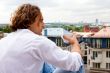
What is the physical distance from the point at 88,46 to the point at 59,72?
9916 mm

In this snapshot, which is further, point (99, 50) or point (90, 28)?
point (90, 28)

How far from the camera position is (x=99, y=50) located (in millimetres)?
10602

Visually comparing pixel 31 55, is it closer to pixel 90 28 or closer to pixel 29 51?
pixel 29 51

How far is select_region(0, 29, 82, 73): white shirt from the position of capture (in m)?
0.95

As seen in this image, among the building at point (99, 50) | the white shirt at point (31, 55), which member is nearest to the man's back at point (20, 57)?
the white shirt at point (31, 55)

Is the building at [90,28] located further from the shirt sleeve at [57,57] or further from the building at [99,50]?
the shirt sleeve at [57,57]

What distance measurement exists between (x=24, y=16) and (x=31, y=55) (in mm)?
102

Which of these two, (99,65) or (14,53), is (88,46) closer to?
(99,65)

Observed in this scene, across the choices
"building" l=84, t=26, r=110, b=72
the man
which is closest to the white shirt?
the man

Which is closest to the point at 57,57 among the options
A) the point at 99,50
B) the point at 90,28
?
the point at 99,50

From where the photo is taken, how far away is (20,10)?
982 mm

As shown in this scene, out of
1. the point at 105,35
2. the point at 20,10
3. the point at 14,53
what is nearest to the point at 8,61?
the point at 14,53

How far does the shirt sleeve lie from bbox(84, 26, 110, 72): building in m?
9.42

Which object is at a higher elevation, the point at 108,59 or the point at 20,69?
the point at 20,69
